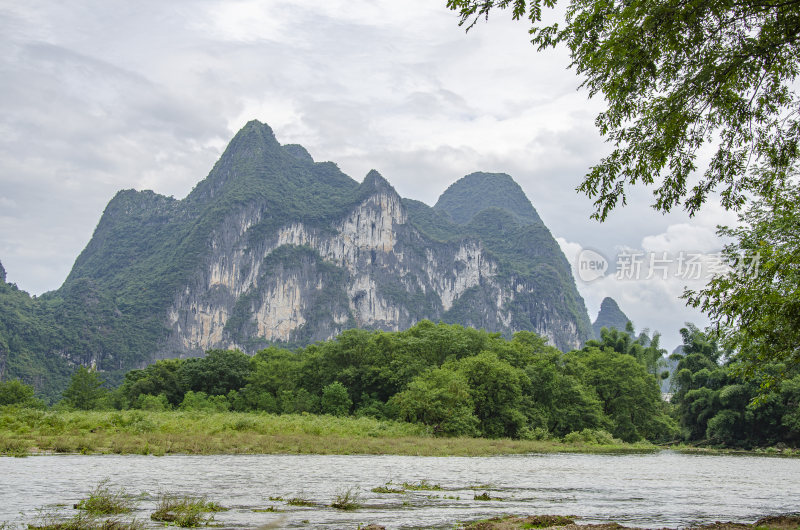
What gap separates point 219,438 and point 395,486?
1783 cm

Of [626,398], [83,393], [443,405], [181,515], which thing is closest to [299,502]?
[181,515]

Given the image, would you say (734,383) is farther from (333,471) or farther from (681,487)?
(333,471)

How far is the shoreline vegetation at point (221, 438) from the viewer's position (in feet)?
79.8

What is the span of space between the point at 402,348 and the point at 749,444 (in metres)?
32.6

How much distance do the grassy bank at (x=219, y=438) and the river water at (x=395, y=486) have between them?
2697 millimetres

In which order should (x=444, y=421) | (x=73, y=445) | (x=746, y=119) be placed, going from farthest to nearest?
(x=444, y=421) → (x=73, y=445) → (x=746, y=119)

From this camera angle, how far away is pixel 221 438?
3052 cm

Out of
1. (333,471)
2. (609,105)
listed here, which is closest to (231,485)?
(333,471)

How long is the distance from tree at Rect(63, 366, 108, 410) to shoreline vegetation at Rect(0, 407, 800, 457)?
26538 millimetres

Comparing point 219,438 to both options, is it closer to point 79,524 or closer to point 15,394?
point 79,524

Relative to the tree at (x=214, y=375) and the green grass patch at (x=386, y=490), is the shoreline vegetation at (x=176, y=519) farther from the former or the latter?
the tree at (x=214, y=375)

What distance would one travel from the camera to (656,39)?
7.57 meters

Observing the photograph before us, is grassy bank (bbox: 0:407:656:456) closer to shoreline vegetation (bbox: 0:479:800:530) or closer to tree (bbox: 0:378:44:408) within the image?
shoreline vegetation (bbox: 0:479:800:530)

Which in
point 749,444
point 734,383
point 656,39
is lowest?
point 749,444
